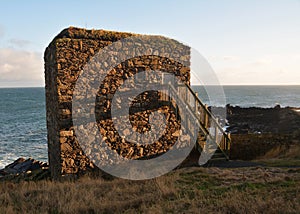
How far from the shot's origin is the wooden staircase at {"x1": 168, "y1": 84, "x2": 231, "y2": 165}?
10.5 metres

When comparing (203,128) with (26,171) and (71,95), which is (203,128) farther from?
(26,171)

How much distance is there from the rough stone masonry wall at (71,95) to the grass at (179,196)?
76.7 inches

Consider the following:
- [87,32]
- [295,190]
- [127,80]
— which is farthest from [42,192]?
[295,190]

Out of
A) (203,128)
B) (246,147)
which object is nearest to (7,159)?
(203,128)

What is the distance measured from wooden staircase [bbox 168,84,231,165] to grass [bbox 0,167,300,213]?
2.29m

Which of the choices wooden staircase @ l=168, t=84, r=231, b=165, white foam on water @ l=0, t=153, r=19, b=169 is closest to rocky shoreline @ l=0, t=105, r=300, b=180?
white foam on water @ l=0, t=153, r=19, b=169

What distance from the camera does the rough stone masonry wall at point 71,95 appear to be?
928 centimetres

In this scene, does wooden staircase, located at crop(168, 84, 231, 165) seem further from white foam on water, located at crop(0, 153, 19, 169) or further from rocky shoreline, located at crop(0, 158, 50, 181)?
white foam on water, located at crop(0, 153, 19, 169)

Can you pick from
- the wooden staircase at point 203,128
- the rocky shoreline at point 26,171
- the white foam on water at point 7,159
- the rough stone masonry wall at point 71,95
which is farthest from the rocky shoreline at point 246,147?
the wooden staircase at point 203,128

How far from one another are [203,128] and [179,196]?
510 centimetres

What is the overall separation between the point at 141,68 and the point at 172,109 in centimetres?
217

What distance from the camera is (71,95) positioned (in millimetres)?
9367

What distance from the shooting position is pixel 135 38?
1049 centimetres

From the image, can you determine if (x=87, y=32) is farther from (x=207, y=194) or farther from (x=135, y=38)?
(x=207, y=194)
